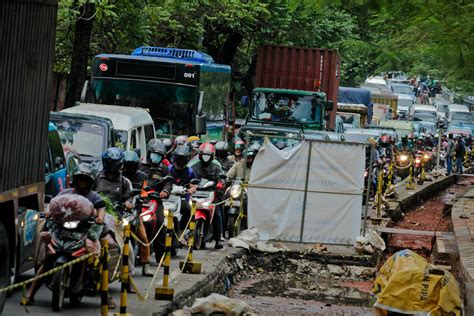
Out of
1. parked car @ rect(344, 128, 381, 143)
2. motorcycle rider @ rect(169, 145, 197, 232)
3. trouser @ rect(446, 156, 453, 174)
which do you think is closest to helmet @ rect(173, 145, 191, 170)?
motorcycle rider @ rect(169, 145, 197, 232)

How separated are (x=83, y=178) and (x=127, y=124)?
27.9 ft

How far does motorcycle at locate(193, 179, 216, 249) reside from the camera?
56.7 feet

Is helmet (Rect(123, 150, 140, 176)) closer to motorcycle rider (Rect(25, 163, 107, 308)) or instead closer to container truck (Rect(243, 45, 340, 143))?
motorcycle rider (Rect(25, 163, 107, 308))

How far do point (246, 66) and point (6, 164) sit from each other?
35698 millimetres

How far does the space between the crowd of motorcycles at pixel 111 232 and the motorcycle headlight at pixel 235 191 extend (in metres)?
1.41

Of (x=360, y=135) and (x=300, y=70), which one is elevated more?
(x=300, y=70)

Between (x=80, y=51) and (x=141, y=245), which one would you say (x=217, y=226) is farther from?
(x=80, y=51)

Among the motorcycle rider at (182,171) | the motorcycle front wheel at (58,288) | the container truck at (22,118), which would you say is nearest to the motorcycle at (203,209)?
the motorcycle rider at (182,171)

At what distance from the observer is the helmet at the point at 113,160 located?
12961 millimetres

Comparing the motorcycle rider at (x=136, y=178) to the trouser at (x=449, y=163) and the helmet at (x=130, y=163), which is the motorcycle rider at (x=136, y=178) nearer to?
the helmet at (x=130, y=163)

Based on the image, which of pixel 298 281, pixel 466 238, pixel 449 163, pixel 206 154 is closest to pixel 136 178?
pixel 206 154

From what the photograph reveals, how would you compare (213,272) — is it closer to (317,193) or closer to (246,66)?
(317,193)

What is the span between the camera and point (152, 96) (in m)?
24.4

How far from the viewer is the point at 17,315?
1074 centimetres
